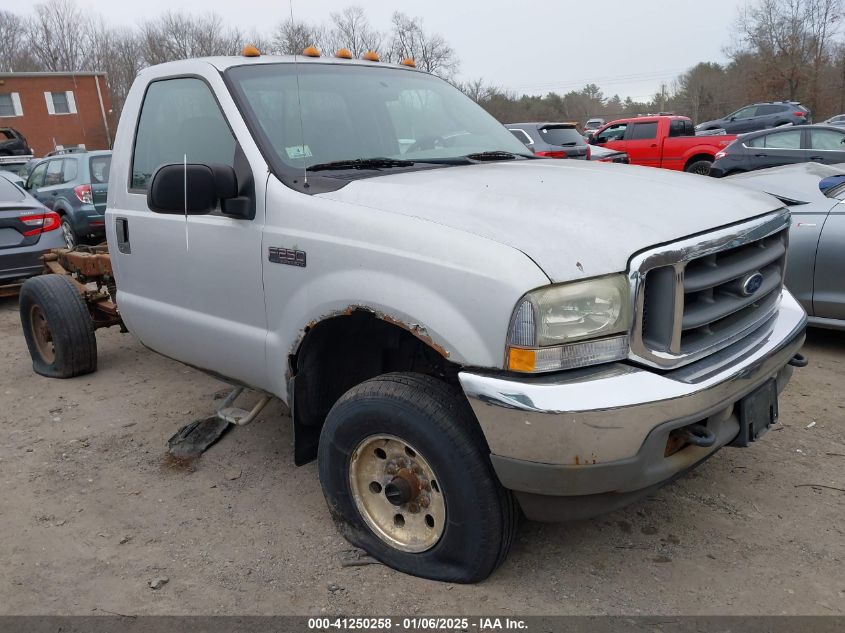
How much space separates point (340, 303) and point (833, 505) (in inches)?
93.6

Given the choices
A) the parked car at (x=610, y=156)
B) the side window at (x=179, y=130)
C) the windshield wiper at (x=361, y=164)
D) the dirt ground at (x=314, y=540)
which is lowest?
the dirt ground at (x=314, y=540)

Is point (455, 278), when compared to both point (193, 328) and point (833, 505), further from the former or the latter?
point (833, 505)

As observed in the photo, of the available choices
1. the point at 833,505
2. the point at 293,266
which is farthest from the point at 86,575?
the point at 833,505

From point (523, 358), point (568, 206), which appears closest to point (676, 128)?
point (568, 206)

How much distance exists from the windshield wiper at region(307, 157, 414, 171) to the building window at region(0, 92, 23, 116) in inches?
1853

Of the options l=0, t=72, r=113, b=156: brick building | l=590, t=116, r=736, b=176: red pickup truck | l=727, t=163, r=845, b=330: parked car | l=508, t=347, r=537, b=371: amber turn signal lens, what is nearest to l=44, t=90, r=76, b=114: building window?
l=0, t=72, r=113, b=156: brick building

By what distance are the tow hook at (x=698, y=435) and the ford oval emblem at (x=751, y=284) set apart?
58 centimetres

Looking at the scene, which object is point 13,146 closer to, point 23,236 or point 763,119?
point 23,236

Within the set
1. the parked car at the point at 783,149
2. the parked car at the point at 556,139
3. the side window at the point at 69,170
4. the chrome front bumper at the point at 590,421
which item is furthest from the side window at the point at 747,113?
the chrome front bumper at the point at 590,421

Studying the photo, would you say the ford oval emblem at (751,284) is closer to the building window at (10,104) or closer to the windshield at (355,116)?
the windshield at (355,116)

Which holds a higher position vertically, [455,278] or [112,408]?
[455,278]

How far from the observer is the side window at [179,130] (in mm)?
3186

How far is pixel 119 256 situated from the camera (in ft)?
12.6

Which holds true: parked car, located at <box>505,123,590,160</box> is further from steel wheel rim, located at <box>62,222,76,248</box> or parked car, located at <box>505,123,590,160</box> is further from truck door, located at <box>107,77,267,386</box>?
truck door, located at <box>107,77,267,386</box>
